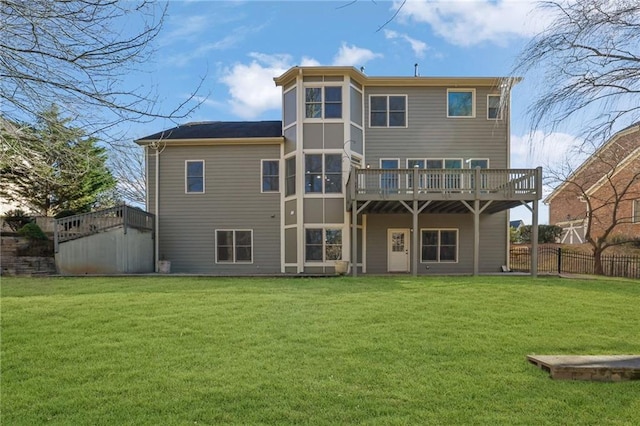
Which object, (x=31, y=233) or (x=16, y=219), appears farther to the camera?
(x=16, y=219)

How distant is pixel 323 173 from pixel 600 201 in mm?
14680

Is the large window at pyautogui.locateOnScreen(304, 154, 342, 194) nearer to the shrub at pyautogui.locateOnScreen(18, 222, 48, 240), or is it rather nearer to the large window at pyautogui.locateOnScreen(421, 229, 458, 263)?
the large window at pyautogui.locateOnScreen(421, 229, 458, 263)

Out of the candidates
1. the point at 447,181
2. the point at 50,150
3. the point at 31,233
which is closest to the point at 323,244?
the point at 447,181

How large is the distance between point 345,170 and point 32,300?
9.97 meters

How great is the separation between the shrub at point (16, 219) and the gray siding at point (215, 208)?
7609mm

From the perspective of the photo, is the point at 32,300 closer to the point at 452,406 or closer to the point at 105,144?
the point at 105,144

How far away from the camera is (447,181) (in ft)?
41.6

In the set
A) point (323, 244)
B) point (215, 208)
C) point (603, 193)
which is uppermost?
point (603, 193)

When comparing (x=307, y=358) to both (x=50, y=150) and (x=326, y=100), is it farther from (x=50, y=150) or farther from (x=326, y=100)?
(x=326, y=100)

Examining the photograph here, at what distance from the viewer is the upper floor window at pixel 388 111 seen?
14.9 m

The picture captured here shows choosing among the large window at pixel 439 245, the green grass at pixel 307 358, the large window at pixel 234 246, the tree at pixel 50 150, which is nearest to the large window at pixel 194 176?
the large window at pixel 234 246

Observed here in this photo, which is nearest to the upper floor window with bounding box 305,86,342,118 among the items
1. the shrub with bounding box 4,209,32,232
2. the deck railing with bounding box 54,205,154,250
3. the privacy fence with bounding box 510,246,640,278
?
the deck railing with bounding box 54,205,154,250

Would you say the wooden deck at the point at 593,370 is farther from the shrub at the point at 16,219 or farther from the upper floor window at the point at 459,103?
the shrub at the point at 16,219

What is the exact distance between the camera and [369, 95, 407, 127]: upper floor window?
14.9m
